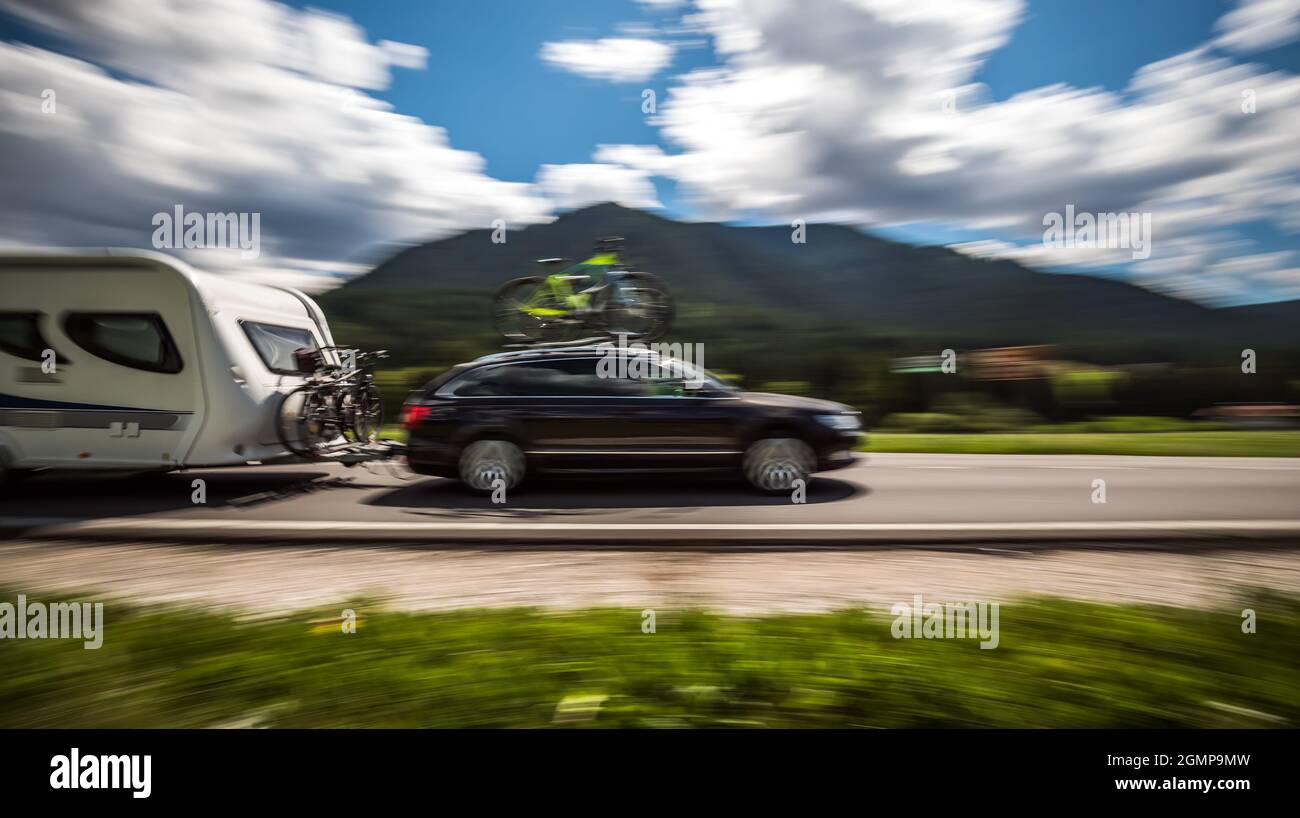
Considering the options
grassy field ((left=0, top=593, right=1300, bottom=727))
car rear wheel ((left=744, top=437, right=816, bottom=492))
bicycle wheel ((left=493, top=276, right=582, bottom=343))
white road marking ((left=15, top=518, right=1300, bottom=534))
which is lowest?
grassy field ((left=0, top=593, right=1300, bottom=727))

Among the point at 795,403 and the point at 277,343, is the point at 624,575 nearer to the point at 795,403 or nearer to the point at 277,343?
the point at 795,403

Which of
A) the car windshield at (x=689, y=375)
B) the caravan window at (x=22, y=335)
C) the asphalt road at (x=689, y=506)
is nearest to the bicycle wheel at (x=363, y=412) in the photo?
the asphalt road at (x=689, y=506)

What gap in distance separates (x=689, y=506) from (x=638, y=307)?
11.0ft

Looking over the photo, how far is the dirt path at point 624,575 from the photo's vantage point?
3.94 metres

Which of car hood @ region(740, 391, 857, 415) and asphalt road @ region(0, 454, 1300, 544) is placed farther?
car hood @ region(740, 391, 857, 415)

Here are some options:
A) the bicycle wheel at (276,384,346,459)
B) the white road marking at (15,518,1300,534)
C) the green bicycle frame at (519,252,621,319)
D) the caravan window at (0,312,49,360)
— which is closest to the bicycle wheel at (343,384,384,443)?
the bicycle wheel at (276,384,346,459)

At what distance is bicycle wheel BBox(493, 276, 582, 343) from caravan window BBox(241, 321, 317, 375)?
2540 mm

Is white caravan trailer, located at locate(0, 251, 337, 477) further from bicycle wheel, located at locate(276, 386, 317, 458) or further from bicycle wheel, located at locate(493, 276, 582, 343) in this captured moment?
bicycle wheel, located at locate(493, 276, 582, 343)

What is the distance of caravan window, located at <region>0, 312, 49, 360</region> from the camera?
22.6 ft

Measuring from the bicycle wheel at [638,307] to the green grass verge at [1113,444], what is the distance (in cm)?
466
